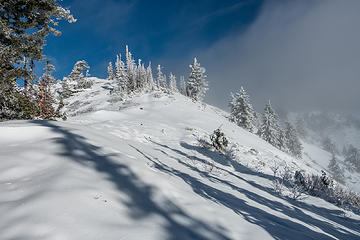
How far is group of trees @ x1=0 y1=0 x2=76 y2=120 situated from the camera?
7.49 m

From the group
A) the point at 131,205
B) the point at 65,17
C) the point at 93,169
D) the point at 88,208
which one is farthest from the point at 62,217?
the point at 65,17

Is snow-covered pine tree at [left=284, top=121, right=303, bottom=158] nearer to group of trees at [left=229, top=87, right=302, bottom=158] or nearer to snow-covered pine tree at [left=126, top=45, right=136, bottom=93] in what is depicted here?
group of trees at [left=229, top=87, right=302, bottom=158]

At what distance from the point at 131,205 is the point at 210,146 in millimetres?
8571

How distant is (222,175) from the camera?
684 cm

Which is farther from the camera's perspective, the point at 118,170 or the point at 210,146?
the point at 210,146

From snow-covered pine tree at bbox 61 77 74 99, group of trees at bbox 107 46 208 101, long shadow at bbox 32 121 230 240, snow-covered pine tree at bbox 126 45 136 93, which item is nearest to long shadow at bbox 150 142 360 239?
long shadow at bbox 32 121 230 240

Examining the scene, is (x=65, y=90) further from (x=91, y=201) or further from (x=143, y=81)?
(x=143, y=81)

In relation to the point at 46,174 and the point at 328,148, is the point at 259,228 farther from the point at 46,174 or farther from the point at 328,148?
the point at 328,148

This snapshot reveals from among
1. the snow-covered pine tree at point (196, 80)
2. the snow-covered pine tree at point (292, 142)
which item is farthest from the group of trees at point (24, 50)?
the snow-covered pine tree at point (292, 142)

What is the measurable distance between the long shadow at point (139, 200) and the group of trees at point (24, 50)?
5.37 m

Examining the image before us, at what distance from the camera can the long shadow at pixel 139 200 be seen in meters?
2.16

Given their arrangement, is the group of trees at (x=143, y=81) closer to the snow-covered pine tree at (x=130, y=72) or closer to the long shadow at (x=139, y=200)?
the snow-covered pine tree at (x=130, y=72)

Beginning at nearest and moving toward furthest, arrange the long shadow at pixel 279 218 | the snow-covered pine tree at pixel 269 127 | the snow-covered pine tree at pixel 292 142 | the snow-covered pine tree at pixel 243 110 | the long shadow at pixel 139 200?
1. the long shadow at pixel 139 200
2. the long shadow at pixel 279 218
3. the snow-covered pine tree at pixel 243 110
4. the snow-covered pine tree at pixel 269 127
5. the snow-covered pine tree at pixel 292 142

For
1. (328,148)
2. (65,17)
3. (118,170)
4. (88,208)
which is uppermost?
(328,148)
